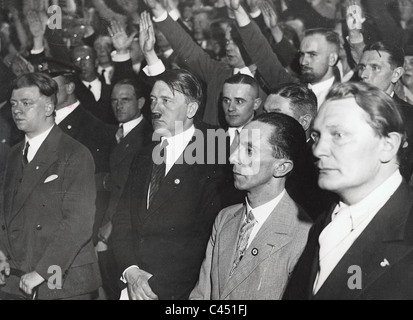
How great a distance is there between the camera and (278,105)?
89.5 inches

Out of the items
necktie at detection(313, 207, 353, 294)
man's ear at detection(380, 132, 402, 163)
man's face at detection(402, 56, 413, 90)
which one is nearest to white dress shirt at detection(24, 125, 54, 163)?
necktie at detection(313, 207, 353, 294)

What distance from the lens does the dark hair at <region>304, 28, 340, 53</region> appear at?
94.0 inches

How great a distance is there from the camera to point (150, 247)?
89.5 inches

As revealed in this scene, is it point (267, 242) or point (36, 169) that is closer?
point (267, 242)

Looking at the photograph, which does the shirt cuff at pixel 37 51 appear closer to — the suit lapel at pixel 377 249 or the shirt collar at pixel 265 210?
the shirt collar at pixel 265 210

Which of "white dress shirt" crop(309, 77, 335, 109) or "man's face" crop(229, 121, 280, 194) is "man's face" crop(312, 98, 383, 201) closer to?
"man's face" crop(229, 121, 280, 194)

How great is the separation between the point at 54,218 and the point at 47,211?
0.15ft

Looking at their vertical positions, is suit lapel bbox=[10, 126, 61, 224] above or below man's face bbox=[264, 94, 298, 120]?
below

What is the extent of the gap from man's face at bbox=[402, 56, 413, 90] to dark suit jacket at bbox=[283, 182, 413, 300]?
766 millimetres

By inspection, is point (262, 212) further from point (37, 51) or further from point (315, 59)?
point (37, 51)

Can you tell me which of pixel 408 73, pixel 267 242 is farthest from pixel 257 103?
pixel 267 242

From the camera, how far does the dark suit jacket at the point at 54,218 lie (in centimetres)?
235
